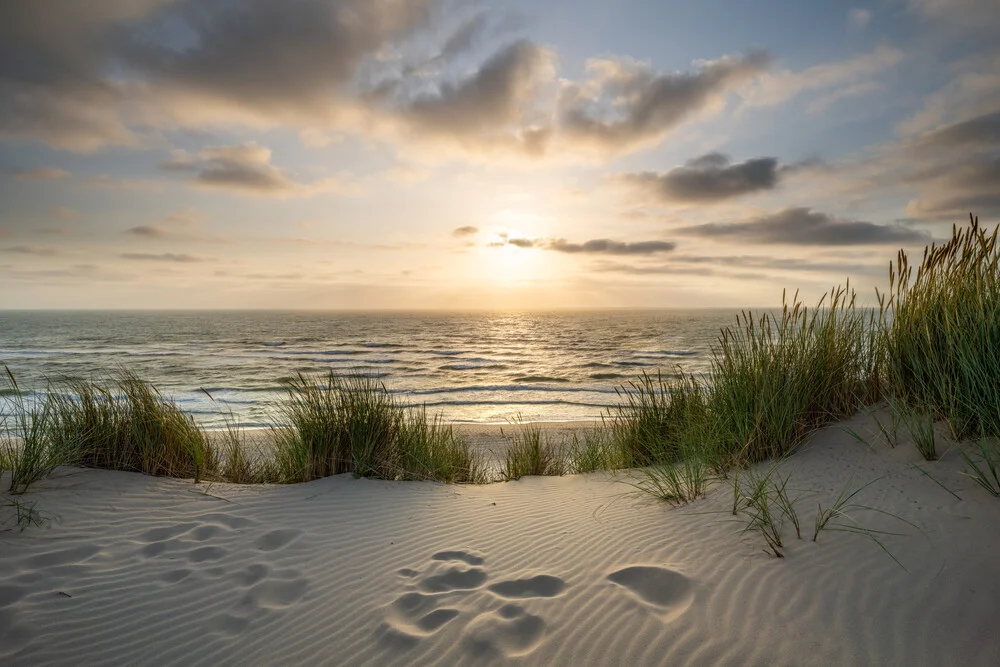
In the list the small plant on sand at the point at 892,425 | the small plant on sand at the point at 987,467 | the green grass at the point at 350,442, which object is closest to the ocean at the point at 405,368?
the green grass at the point at 350,442

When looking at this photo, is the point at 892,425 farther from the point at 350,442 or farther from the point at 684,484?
the point at 350,442

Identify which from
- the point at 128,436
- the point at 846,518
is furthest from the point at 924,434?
the point at 128,436

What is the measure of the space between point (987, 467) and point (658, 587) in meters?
2.56

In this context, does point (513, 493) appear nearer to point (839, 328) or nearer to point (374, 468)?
point (374, 468)

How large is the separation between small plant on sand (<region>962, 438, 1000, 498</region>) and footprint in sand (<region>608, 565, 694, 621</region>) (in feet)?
6.40

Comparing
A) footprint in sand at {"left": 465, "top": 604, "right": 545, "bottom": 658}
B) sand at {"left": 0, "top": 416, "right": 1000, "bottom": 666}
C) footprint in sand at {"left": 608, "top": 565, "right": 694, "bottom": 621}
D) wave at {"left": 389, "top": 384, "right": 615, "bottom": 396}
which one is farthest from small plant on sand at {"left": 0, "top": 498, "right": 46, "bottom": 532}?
wave at {"left": 389, "top": 384, "right": 615, "bottom": 396}

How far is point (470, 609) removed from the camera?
2.76 metres

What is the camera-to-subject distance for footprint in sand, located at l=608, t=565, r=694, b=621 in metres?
2.67

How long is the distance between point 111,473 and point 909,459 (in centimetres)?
733

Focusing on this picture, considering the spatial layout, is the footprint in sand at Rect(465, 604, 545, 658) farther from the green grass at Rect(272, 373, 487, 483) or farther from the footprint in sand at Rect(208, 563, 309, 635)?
the green grass at Rect(272, 373, 487, 483)

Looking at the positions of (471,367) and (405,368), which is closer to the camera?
(405,368)

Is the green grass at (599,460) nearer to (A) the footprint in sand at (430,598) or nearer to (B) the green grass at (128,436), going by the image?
(A) the footprint in sand at (430,598)

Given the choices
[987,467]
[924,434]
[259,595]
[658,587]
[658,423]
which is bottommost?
[259,595]

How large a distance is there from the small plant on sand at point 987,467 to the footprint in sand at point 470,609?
2.76 m
